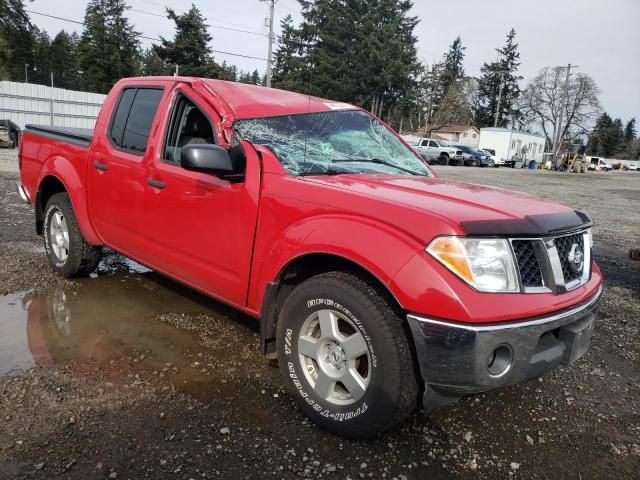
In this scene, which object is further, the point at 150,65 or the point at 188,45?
the point at 150,65

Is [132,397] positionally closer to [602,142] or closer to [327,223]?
[327,223]

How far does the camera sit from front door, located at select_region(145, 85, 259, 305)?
3.03m

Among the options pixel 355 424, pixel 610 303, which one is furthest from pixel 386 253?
pixel 610 303

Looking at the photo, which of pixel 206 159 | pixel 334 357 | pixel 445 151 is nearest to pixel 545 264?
pixel 334 357

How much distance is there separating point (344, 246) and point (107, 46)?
67.9 metres

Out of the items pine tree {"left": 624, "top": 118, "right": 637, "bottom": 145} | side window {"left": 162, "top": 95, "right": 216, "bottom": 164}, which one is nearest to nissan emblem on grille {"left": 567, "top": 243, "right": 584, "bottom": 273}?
side window {"left": 162, "top": 95, "right": 216, "bottom": 164}

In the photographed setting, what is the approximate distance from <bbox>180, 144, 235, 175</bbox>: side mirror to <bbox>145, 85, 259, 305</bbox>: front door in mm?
112

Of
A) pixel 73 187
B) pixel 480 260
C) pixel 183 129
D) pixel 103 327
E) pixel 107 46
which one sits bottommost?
pixel 103 327

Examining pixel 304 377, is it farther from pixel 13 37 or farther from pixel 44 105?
pixel 44 105

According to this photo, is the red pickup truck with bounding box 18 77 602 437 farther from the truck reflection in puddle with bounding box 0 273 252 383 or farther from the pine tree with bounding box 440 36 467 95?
the pine tree with bounding box 440 36 467 95

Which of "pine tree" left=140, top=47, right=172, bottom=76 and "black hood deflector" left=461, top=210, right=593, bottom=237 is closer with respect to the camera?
"black hood deflector" left=461, top=210, right=593, bottom=237

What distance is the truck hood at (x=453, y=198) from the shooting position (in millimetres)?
2361

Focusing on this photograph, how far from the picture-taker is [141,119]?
4.01 m

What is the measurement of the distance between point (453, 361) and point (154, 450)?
4.87 feet
